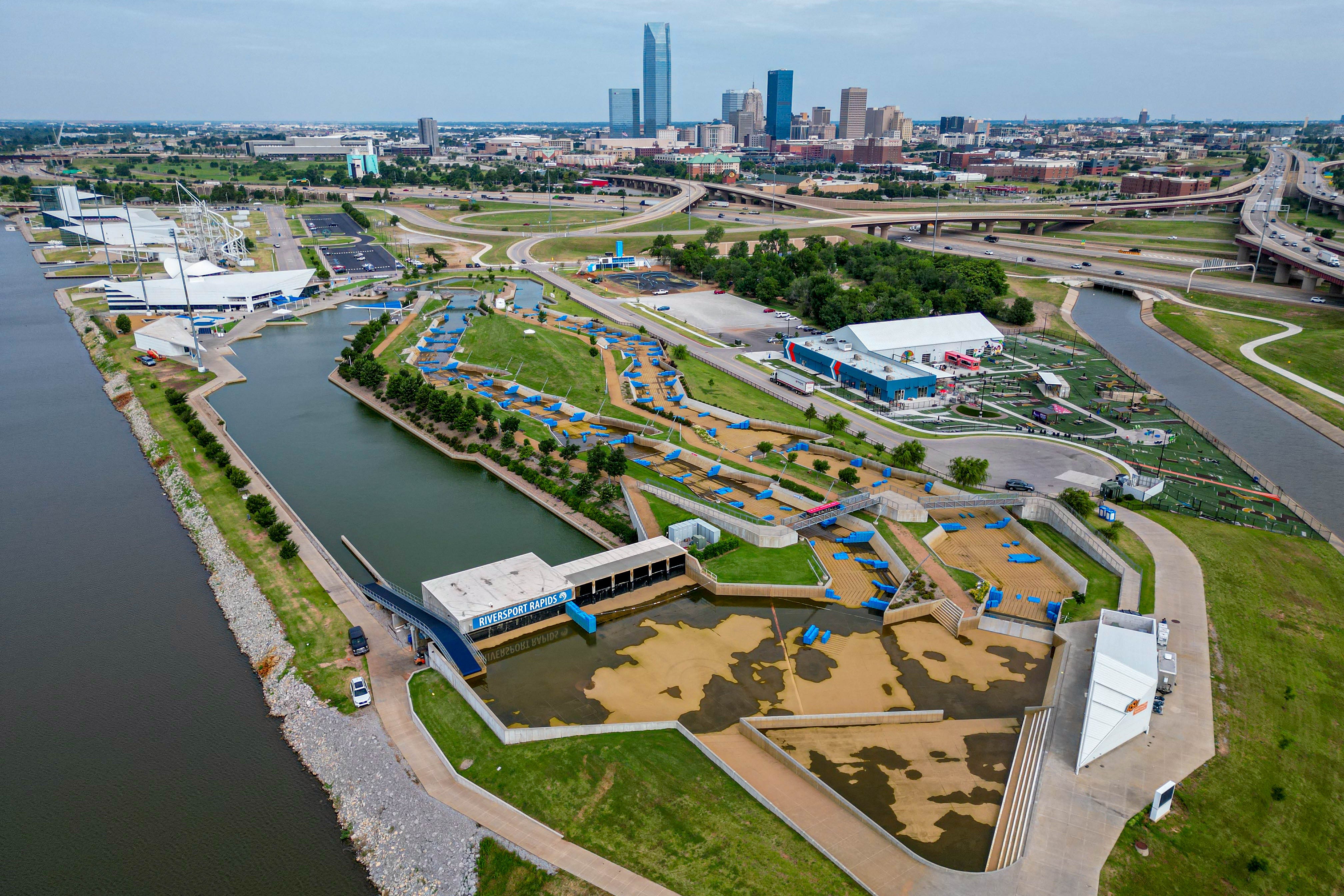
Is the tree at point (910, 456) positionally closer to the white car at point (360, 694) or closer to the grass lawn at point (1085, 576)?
the grass lawn at point (1085, 576)

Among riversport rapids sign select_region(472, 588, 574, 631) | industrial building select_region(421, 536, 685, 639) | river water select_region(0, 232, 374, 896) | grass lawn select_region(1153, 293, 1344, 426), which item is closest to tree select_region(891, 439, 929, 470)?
industrial building select_region(421, 536, 685, 639)

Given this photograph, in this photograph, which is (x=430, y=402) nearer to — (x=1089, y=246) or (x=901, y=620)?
(x=901, y=620)

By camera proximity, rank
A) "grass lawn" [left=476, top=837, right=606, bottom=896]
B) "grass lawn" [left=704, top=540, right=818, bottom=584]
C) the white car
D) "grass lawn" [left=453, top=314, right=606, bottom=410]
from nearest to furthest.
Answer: "grass lawn" [left=476, top=837, right=606, bottom=896], the white car, "grass lawn" [left=704, top=540, right=818, bottom=584], "grass lawn" [left=453, top=314, right=606, bottom=410]

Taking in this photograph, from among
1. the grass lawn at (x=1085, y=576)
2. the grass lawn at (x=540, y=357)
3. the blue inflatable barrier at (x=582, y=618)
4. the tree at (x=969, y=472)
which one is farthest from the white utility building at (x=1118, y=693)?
the grass lawn at (x=540, y=357)

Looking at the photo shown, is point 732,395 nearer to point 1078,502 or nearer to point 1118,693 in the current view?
point 1078,502

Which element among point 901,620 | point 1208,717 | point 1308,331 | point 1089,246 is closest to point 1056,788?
point 1208,717

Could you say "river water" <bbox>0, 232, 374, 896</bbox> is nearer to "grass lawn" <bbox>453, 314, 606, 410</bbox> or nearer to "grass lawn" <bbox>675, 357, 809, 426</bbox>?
"grass lawn" <bbox>453, 314, 606, 410</bbox>
